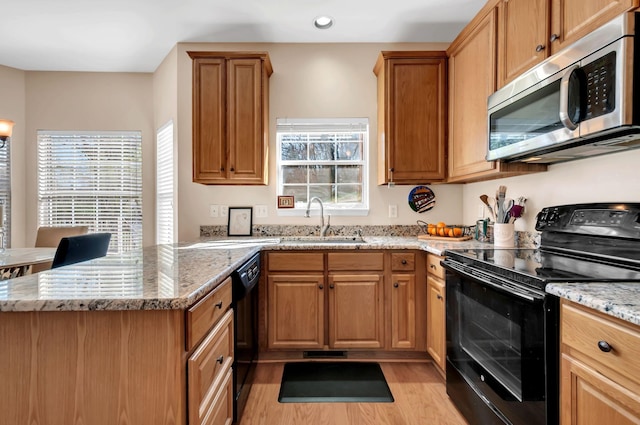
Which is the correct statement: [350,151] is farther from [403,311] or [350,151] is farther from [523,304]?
[523,304]

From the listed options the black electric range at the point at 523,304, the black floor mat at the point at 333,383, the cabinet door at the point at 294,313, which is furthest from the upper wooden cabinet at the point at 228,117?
the black electric range at the point at 523,304

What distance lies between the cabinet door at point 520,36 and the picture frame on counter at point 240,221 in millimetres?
2184

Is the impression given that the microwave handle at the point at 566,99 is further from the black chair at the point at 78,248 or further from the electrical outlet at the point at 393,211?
the black chair at the point at 78,248

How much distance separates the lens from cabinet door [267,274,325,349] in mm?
2289

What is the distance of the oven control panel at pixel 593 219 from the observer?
4.43 feet

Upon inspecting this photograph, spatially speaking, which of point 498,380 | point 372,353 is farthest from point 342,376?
point 498,380

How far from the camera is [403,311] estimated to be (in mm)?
2287

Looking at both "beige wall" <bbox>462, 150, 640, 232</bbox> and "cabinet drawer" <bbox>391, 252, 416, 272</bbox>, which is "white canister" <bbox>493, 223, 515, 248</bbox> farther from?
"cabinet drawer" <bbox>391, 252, 416, 272</bbox>

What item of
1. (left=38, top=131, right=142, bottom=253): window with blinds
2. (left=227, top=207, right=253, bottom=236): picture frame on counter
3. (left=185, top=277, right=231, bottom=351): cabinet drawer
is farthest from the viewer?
(left=38, top=131, right=142, bottom=253): window with blinds

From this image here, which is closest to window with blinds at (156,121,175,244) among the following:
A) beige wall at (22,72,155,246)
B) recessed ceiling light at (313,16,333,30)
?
beige wall at (22,72,155,246)

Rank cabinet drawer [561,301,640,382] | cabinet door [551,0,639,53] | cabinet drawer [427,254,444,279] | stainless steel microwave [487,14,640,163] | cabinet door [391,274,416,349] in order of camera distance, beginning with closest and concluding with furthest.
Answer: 1. cabinet drawer [561,301,640,382]
2. stainless steel microwave [487,14,640,163]
3. cabinet door [551,0,639,53]
4. cabinet drawer [427,254,444,279]
5. cabinet door [391,274,416,349]

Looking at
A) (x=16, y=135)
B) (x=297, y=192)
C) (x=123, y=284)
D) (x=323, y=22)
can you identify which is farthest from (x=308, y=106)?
(x=16, y=135)

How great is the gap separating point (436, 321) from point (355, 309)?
56 cm

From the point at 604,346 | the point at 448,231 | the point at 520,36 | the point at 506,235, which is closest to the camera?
the point at 604,346
